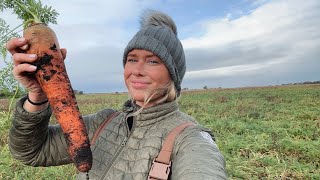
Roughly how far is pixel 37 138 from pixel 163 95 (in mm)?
888

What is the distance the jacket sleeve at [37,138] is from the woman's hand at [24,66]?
0.39ft

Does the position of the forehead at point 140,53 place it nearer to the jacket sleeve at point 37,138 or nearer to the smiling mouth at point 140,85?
the smiling mouth at point 140,85

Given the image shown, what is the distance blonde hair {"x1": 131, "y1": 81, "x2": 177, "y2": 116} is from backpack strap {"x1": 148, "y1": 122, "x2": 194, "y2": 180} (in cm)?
30

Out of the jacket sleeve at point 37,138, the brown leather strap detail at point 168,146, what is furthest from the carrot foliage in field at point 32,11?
the brown leather strap detail at point 168,146

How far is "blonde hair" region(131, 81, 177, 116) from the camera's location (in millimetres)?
2293

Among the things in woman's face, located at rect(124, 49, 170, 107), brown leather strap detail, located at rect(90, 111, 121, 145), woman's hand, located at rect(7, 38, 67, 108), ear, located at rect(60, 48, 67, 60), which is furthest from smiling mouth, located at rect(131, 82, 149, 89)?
woman's hand, located at rect(7, 38, 67, 108)

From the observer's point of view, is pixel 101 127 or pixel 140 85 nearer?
pixel 140 85

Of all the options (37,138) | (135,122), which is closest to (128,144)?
(135,122)

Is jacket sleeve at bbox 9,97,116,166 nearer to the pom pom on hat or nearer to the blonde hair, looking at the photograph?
the blonde hair

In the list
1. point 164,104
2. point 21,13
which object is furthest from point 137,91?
point 21,13

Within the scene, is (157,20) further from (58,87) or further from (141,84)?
(58,87)

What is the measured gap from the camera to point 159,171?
194 cm

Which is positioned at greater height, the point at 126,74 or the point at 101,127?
the point at 126,74

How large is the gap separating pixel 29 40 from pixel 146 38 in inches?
28.4
